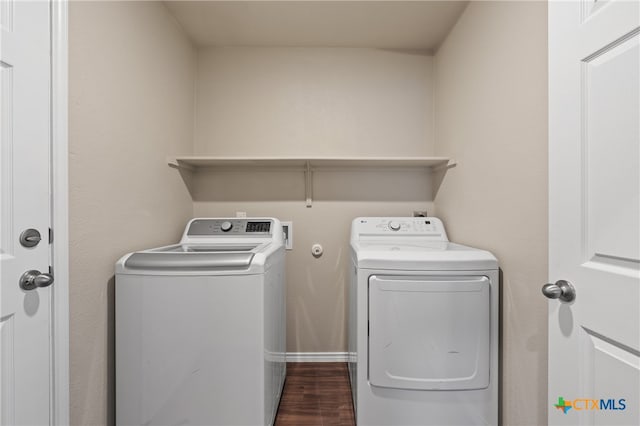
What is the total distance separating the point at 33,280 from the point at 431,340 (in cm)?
150

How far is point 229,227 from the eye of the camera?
189cm

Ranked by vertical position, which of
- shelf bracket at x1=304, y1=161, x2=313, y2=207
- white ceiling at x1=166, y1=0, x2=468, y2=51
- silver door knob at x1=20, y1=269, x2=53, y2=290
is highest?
white ceiling at x1=166, y1=0, x2=468, y2=51

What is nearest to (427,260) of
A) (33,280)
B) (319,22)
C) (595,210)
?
(595,210)

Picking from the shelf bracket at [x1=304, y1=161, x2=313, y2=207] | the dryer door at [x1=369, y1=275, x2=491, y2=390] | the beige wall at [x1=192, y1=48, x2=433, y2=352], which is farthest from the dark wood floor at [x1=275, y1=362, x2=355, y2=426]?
the shelf bracket at [x1=304, y1=161, x2=313, y2=207]

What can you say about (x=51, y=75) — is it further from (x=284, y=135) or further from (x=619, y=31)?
(x=619, y=31)

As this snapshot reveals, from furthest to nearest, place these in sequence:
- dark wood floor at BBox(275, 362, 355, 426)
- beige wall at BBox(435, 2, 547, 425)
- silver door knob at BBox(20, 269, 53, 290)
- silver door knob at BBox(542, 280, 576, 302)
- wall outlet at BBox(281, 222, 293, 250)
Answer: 1. wall outlet at BBox(281, 222, 293, 250)
2. dark wood floor at BBox(275, 362, 355, 426)
3. beige wall at BBox(435, 2, 547, 425)
4. silver door knob at BBox(20, 269, 53, 290)
5. silver door knob at BBox(542, 280, 576, 302)

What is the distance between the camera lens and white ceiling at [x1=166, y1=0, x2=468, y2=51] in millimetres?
1737

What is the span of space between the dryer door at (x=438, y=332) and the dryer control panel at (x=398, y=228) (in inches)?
25.6

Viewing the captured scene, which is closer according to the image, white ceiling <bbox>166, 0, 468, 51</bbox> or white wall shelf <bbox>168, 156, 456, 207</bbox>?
white ceiling <bbox>166, 0, 468, 51</bbox>

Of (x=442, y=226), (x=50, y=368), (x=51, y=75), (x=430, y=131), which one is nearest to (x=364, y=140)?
(x=430, y=131)

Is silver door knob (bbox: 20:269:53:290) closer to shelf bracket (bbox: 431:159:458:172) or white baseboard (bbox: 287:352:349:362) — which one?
white baseboard (bbox: 287:352:349:362)

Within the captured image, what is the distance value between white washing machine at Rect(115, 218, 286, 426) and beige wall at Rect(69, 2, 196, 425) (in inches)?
3.8

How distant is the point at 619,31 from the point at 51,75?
1.65 m

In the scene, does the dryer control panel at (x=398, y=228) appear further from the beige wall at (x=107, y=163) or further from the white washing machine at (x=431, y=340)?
the beige wall at (x=107, y=163)
